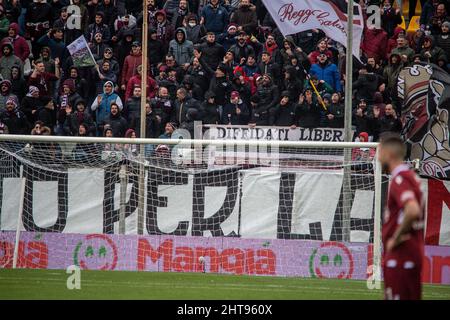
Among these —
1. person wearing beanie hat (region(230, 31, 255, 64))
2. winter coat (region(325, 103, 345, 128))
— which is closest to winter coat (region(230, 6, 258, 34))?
person wearing beanie hat (region(230, 31, 255, 64))

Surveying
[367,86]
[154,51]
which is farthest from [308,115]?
[154,51]

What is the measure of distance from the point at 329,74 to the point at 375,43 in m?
1.48

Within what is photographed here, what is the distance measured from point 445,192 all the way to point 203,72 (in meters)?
6.52

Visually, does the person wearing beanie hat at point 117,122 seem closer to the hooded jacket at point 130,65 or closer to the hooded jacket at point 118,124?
the hooded jacket at point 118,124

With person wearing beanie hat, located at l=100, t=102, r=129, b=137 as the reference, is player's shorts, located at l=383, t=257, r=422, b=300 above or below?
below

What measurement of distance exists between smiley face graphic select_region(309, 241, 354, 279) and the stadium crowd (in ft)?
12.6

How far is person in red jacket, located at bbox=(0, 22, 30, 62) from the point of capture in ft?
71.9

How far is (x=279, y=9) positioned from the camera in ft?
64.4

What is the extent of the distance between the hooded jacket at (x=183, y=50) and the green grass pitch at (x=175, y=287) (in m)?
7.11

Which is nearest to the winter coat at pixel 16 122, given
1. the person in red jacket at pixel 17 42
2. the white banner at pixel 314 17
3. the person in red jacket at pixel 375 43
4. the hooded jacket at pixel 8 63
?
the hooded jacket at pixel 8 63

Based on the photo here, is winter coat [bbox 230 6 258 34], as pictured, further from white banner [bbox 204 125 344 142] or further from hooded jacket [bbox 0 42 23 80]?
hooded jacket [bbox 0 42 23 80]

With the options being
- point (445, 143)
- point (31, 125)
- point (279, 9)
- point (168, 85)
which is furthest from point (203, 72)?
point (445, 143)

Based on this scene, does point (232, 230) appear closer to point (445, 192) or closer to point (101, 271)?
point (101, 271)

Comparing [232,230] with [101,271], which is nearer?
[101,271]
